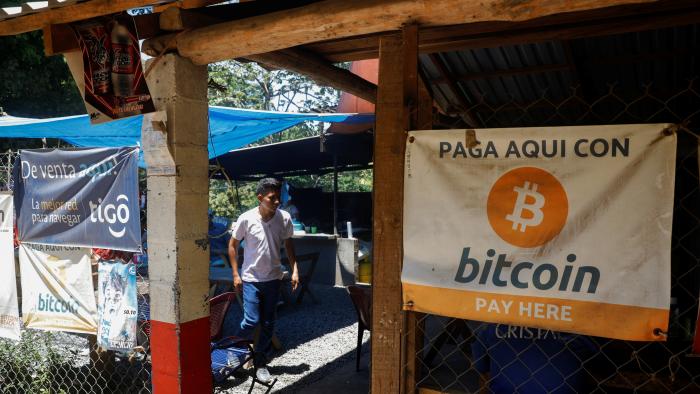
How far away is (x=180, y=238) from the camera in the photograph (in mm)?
3113

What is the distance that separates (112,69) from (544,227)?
268 centimetres

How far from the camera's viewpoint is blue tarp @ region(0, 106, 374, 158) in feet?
19.8

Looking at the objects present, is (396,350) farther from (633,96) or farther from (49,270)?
(633,96)

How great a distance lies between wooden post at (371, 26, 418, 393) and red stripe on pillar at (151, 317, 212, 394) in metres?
1.24

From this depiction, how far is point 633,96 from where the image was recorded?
5062 mm

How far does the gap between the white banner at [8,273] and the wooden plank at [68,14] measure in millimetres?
1585

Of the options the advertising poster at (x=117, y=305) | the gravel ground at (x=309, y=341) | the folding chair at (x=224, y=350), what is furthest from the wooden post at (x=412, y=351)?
the gravel ground at (x=309, y=341)

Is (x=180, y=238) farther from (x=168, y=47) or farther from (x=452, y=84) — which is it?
(x=452, y=84)

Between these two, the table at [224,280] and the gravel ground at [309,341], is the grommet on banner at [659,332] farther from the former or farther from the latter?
the table at [224,280]

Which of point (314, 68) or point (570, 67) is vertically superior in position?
point (570, 67)

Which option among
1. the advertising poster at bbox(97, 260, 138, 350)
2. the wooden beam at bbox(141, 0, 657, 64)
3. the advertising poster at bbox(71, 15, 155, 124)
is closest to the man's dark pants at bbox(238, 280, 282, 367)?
the advertising poster at bbox(97, 260, 138, 350)

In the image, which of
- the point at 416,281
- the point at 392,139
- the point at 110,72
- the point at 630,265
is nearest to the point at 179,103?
the point at 110,72

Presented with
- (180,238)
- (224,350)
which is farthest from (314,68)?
(224,350)

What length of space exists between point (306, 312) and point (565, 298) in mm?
6314
